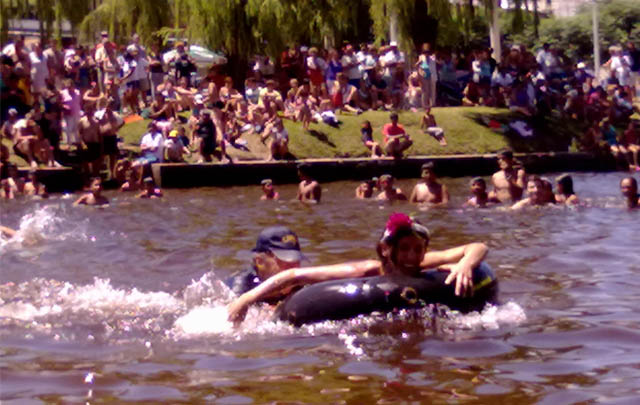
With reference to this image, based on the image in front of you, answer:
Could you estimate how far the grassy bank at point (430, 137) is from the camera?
25.3 meters

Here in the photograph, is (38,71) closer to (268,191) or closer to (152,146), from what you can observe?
(152,146)

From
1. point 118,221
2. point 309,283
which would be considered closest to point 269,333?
point 309,283

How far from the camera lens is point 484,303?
28.3 feet

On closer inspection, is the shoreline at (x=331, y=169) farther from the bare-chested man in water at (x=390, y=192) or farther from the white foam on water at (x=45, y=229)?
the bare-chested man in water at (x=390, y=192)

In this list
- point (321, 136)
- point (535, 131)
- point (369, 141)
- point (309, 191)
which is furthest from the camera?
point (535, 131)

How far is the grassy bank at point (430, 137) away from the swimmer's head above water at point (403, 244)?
16.6 metres

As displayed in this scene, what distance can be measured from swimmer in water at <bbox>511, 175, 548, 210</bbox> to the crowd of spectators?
291 inches

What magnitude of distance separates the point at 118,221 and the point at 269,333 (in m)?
9.75

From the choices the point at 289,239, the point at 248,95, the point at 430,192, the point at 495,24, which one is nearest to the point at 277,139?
the point at 248,95

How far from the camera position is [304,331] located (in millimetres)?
8344

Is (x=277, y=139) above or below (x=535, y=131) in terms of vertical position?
above

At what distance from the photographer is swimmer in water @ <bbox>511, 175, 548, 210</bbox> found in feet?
58.3

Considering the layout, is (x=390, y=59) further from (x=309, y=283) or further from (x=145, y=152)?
(x=309, y=283)

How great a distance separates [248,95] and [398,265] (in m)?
18.2
